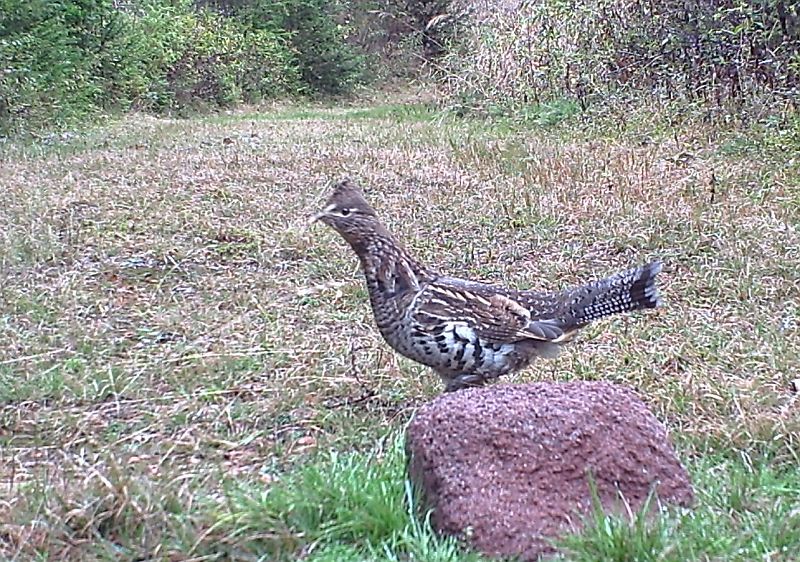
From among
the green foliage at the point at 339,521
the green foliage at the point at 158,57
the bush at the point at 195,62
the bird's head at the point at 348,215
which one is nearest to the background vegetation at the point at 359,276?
the green foliage at the point at 339,521

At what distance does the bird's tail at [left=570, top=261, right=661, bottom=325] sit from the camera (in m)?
4.50

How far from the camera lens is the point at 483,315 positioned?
4.42 m

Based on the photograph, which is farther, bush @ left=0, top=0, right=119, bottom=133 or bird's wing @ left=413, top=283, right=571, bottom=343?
bush @ left=0, top=0, right=119, bottom=133

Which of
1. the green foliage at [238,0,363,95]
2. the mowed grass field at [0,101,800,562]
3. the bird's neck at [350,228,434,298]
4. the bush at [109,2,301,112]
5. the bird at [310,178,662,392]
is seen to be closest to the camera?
the mowed grass field at [0,101,800,562]

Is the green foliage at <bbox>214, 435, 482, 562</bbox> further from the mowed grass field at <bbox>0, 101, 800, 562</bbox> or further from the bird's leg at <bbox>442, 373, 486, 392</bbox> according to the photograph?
the bird's leg at <bbox>442, 373, 486, 392</bbox>

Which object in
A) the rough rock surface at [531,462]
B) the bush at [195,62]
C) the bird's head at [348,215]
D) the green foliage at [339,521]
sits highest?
the bird's head at [348,215]

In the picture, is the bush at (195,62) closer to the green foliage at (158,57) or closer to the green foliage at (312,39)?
the green foliage at (158,57)

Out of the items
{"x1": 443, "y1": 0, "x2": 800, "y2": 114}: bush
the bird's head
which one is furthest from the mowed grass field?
{"x1": 443, "y1": 0, "x2": 800, "y2": 114}: bush

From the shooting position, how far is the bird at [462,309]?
14.2ft

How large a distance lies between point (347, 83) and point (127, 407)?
22.2m

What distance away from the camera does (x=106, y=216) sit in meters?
8.78

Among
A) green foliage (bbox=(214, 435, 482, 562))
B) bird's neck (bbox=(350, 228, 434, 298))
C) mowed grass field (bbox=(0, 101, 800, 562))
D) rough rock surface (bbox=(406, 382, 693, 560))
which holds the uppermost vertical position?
bird's neck (bbox=(350, 228, 434, 298))

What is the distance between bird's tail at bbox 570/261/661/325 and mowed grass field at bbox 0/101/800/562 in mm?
374

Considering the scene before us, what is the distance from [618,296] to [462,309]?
65cm
